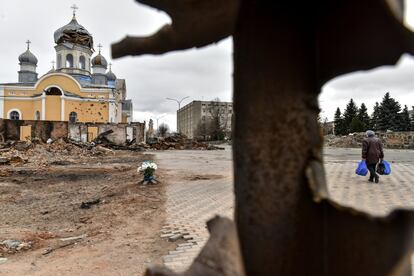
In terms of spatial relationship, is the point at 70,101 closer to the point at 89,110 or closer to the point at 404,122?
the point at 89,110

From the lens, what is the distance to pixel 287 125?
117 cm

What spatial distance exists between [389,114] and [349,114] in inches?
390

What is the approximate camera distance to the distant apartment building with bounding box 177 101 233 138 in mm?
80938

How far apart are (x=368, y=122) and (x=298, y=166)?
61.0 meters

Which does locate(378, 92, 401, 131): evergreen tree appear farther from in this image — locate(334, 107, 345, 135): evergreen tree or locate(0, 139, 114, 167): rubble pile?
locate(0, 139, 114, 167): rubble pile

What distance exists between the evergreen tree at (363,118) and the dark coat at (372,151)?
4815 centimetres

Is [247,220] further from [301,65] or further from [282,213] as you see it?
[301,65]

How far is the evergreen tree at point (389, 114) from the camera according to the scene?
5084 centimetres

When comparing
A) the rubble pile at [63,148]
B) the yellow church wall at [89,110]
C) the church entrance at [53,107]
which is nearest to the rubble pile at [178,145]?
the rubble pile at [63,148]

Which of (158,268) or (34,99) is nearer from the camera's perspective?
(158,268)

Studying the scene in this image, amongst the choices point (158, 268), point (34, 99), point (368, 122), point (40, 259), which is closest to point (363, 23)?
point (158, 268)

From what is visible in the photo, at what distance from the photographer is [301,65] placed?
120cm

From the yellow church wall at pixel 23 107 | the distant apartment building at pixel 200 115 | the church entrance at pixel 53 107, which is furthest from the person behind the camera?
the distant apartment building at pixel 200 115

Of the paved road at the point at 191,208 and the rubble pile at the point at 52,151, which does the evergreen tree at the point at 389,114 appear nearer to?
the rubble pile at the point at 52,151
